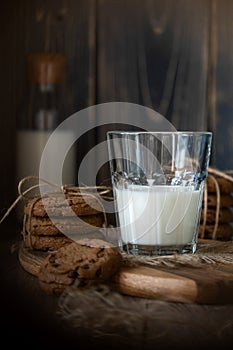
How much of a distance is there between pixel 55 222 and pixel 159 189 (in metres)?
0.16

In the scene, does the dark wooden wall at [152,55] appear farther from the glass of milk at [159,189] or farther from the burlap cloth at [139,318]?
the burlap cloth at [139,318]

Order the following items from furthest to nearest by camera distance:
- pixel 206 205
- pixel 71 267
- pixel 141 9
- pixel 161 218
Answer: pixel 141 9, pixel 206 205, pixel 161 218, pixel 71 267

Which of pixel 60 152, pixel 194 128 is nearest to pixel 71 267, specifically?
pixel 60 152

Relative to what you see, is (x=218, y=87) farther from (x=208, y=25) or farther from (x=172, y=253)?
(x=172, y=253)

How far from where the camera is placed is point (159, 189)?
932 millimetres

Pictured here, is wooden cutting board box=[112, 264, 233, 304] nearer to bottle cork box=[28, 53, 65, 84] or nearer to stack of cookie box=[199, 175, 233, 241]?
stack of cookie box=[199, 175, 233, 241]

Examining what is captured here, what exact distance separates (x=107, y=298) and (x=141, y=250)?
193mm

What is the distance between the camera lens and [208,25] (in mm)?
1501

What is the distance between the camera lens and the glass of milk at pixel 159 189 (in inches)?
36.8

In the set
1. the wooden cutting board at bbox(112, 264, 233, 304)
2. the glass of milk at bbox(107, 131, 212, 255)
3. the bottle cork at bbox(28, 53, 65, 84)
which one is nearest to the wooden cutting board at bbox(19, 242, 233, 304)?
the wooden cutting board at bbox(112, 264, 233, 304)

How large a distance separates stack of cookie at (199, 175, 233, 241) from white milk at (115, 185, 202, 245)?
0.17 m

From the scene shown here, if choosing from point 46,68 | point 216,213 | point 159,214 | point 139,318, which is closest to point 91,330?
point 139,318

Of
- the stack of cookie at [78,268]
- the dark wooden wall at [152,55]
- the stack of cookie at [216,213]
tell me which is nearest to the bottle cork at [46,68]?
the dark wooden wall at [152,55]

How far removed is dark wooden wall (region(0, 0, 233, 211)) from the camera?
1.47 metres
